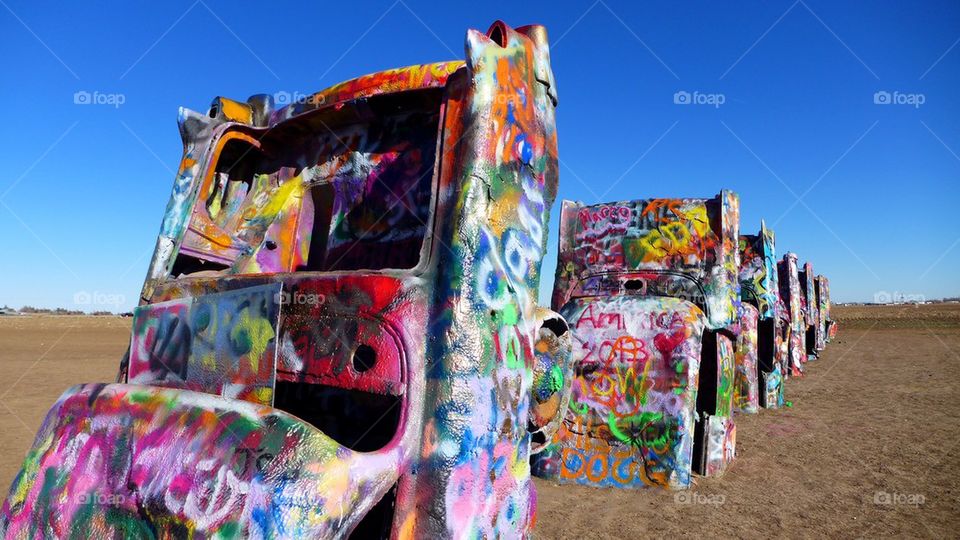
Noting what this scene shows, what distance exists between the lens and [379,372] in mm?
2320

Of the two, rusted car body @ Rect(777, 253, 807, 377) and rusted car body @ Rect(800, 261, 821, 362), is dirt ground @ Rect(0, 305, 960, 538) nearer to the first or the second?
rusted car body @ Rect(777, 253, 807, 377)

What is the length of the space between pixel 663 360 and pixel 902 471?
3105mm

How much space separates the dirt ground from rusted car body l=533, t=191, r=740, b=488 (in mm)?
310

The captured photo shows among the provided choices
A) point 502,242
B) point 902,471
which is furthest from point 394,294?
point 902,471

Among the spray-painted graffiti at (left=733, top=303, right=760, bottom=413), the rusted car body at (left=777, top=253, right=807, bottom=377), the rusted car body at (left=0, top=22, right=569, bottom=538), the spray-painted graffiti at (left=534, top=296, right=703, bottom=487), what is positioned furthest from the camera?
the rusted car body at (left=777, top=253, right=807, bottom=377)

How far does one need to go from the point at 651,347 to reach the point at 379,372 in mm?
4463

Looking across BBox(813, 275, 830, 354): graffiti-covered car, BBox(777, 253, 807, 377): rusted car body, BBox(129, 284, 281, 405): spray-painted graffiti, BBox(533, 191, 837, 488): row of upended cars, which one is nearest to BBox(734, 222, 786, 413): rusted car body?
BBox(777, 253, 807, 377): rusted car body

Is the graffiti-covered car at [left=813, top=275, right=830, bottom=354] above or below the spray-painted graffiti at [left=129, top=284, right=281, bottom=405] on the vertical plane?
above

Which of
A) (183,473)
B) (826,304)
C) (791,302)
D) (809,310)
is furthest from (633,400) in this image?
(826,304)

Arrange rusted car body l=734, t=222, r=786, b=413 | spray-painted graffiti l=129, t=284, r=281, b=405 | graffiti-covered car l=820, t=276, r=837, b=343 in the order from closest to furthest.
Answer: spray-painted graffiti l=129, t=284, r=281, b=405, rusted car body l=734, t=222, r=786, b=413, graffiti-covered car l=820, t=276, r=837, b=343

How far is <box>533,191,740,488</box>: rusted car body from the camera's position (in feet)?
20.0

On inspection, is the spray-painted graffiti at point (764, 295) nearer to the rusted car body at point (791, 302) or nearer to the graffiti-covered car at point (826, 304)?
the rusted car body at point (791, 302)

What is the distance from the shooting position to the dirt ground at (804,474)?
512cm

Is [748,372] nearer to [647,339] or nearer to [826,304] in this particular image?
[647,339]
